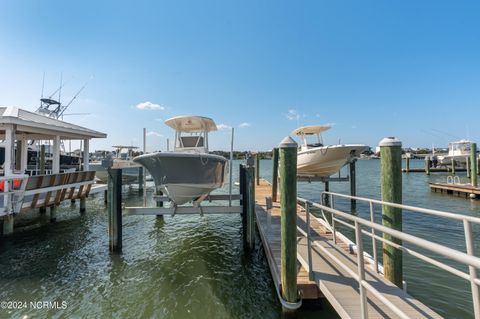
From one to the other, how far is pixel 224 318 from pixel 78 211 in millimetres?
11184

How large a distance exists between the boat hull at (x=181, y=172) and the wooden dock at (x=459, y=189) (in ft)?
57.3

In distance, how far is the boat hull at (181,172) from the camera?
6306mm

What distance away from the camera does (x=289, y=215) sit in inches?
152

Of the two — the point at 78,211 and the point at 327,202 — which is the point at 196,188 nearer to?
the point at 78,211

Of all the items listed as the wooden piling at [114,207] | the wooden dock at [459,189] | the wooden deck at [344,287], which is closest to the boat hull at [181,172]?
the wooden piling at [114,207]

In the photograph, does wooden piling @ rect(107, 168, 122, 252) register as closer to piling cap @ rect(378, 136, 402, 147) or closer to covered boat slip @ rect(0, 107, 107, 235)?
covered boat slip @ rect(0, 107, 107, 235)

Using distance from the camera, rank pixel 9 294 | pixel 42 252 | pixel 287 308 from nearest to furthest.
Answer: pixel 287 308 < pixel 9 294 < pixel 42 252

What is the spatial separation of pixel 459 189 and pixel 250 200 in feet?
56.0

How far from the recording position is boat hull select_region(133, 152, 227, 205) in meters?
6.31

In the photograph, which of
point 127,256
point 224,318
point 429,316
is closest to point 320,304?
point 224,318

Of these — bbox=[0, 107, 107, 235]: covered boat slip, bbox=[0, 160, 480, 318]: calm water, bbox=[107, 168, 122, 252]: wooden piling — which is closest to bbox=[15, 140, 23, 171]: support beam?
bbox=[0, 107, 107, 235]: covered boat slip

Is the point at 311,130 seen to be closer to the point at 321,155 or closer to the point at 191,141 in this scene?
the point at 321,155

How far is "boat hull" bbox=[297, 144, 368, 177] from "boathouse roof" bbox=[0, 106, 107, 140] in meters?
10.4

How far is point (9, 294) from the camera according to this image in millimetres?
5023
